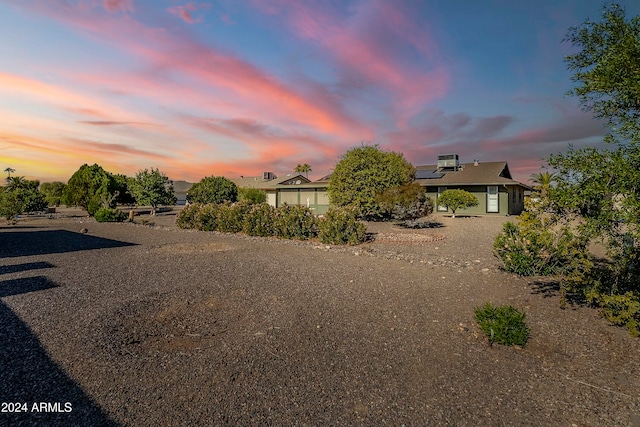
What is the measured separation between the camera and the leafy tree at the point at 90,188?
3291cm

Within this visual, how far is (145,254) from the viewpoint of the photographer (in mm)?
12867

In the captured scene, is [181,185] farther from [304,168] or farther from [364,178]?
[364,178]

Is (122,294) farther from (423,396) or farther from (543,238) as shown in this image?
(543,238)

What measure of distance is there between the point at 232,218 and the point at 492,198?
2464cm

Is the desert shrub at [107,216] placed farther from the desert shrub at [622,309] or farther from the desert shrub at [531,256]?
the desert shrub at [622,309]

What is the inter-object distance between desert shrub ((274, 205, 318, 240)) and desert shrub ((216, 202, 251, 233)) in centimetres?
345

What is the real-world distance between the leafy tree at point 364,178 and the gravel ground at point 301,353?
13800 mm

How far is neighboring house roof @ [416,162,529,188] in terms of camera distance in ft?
100

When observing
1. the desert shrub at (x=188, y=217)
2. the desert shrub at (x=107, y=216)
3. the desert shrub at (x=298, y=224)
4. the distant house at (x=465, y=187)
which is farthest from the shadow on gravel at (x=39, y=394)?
the desert shrub at (x=107, y=216)

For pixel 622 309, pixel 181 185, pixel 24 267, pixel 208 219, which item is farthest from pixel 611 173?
pixel 181 185

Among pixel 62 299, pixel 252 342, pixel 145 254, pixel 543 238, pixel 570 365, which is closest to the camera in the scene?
pixel 570 365

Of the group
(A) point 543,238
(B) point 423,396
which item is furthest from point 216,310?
(A) point 543,238

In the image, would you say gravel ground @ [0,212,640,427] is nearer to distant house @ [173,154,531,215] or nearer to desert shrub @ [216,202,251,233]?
desert shrub @ [216,202,251,233]

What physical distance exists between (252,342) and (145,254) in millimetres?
9866
